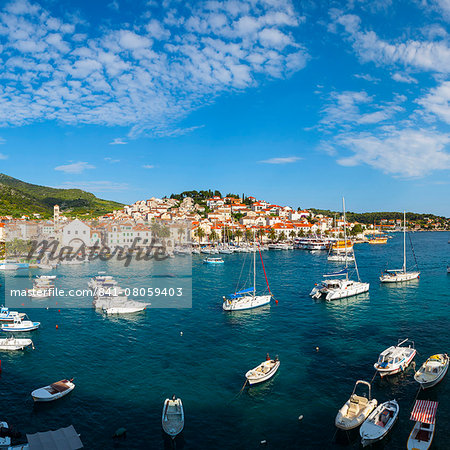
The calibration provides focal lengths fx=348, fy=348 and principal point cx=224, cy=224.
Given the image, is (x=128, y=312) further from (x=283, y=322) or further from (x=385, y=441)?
(x=385, y=441)

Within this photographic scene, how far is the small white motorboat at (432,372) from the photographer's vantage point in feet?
70.0

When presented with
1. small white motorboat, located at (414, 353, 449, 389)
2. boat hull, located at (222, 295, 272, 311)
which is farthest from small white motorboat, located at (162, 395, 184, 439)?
boat hull, located at (222, 295, 272, 311)

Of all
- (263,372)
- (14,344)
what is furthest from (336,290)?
(14,344)

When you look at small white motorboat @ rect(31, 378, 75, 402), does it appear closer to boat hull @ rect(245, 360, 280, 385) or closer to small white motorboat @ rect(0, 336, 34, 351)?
small white motorboat @ rect(0, 336, 34, 351)

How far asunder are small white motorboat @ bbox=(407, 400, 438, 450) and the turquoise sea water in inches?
31.9

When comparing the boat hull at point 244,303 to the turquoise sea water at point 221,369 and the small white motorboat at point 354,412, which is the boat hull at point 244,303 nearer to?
the turquoise sea water at point 221,369

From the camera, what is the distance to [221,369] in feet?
79.9

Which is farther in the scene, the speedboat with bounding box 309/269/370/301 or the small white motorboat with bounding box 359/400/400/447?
the speedboat with bounding box 309/269/370/301

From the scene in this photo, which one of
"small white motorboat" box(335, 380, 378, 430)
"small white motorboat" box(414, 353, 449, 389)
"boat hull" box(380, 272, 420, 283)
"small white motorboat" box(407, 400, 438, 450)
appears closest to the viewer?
"small white motorboat" box(407, 400, 438, 450)

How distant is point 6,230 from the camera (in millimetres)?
105062

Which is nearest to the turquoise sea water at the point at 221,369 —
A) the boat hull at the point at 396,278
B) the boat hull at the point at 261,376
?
the boat hull at the point at 261,376

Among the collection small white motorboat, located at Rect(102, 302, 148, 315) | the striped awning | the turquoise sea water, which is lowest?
the turquoise sea water

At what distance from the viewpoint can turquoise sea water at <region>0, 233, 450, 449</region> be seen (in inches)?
698

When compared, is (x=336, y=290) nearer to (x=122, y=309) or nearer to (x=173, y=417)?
(x=122, y=309)
